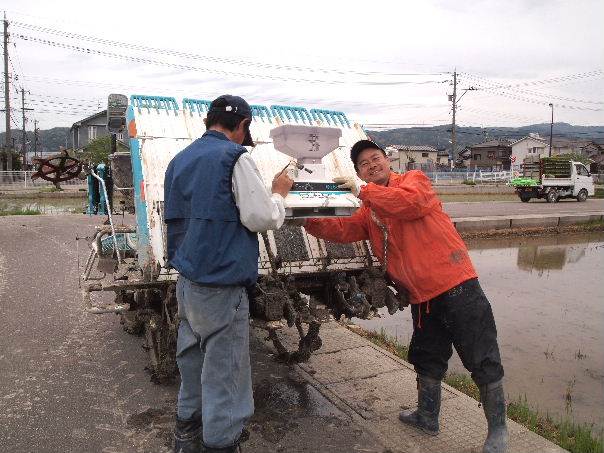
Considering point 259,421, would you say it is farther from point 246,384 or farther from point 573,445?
point 573,445

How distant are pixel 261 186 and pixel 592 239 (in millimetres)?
16005

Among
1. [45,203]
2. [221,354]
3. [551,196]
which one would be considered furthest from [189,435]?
[551,196]

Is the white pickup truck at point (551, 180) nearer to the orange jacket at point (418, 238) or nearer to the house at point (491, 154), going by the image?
the orange jacket at point (418, 238)

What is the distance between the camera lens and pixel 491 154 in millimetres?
74125

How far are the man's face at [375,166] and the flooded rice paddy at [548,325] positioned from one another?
2.80m

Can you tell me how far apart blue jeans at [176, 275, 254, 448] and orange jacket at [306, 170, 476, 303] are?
41.9 inches

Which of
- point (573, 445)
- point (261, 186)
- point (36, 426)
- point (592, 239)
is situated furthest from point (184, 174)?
point (592, 239)

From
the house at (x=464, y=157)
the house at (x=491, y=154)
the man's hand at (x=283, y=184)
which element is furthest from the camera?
the house at (x=464, y=157)

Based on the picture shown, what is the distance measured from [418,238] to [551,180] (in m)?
25.4

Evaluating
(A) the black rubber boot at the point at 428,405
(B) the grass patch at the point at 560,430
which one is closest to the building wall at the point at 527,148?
(B) the grass patch at the point at 560,430

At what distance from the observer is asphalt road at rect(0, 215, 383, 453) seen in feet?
11.6

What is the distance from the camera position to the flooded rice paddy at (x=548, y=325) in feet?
17.0

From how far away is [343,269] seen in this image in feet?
12.7

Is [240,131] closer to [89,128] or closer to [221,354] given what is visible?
[221,354]
